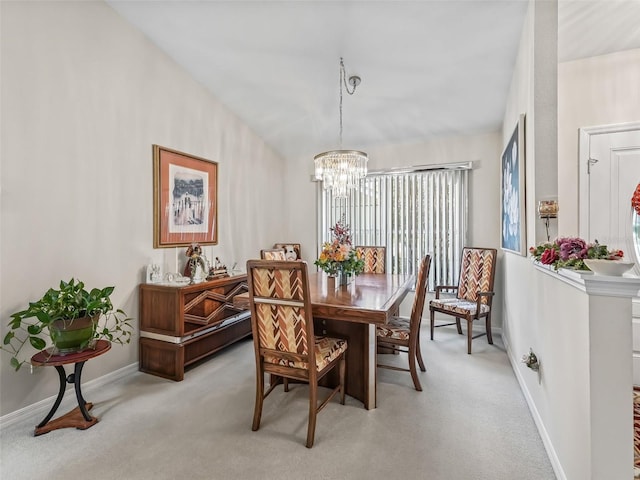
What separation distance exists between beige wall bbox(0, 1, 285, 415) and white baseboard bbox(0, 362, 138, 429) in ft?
0.14

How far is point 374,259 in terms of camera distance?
4.02 meters

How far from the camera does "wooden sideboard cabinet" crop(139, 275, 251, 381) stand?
9.20ft

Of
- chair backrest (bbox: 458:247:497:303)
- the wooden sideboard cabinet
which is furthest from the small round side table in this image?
chair backrest (bbox: 458:247:497:303)

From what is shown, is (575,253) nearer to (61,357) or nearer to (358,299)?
(358,299)

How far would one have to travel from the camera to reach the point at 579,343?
1335mm

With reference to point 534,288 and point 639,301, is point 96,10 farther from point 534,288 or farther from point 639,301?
point 639,301

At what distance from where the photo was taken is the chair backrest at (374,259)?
3.97 meters

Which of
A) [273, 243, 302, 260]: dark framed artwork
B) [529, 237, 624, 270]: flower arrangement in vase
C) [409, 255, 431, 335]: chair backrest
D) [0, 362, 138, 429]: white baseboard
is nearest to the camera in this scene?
[529, 237, 624, 270]: flower arrangement in vase

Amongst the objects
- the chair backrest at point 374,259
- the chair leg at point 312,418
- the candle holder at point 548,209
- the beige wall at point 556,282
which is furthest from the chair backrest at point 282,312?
the chair backrest at point 374,259

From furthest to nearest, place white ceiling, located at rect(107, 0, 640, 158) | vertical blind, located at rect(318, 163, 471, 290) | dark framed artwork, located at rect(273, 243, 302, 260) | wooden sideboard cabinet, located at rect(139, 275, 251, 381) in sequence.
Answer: dark framed artwork, located at rect(273, 243, 302, 260) < vertical blind, located at rect(318, 163, 471, 290) < wooden sideboard cabinet, located at rect(139, 275, 251, 381) < white ceiling, located at rect(107, 0, 640, 158)

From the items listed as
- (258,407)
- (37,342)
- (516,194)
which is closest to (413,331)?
(258,407)

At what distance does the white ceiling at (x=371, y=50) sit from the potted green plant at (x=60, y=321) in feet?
8.11

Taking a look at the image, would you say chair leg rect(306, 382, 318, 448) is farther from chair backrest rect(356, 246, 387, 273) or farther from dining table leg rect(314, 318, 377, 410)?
chair backrest rect(356, 246, 387, 273)

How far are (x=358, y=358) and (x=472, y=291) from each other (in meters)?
2.14
